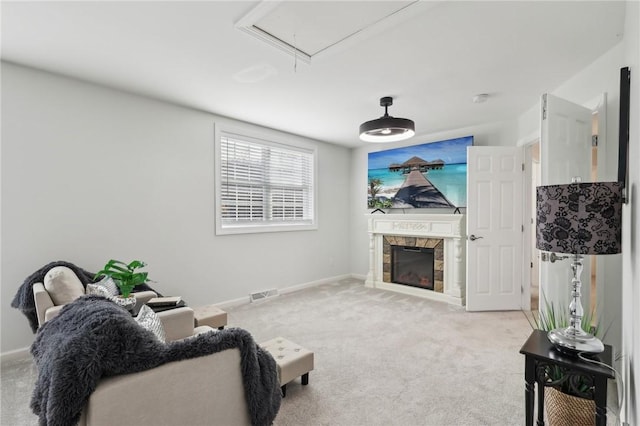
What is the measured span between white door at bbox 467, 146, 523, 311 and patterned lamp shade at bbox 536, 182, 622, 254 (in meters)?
2.69

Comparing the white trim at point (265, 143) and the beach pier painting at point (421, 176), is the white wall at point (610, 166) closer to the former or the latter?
the beach pier painting at point (421, 176)

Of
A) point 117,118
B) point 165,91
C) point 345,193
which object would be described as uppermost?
point 165,91

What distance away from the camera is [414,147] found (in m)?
4.98

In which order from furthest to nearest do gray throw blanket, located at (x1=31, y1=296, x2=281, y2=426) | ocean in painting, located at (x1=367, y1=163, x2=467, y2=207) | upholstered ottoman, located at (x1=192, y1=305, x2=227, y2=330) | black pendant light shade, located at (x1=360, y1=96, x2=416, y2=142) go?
1. ocean in painting, located at (x1=367, y1=163, x2=467, y2=207)
2. black pendant light shade, located at (x1=360, y1=96, x2=416, y2=142)
3. upholstered ottoman, located at (x1=192, y1=305, x2=227, y2=330)
4. gray throw blanket, located at (x1=31, y1=296, x2=281, y2=426)

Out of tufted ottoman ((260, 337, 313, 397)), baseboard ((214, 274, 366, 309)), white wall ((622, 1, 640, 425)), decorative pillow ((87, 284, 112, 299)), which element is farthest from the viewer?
baseboard ((214, 274, 366, 309))

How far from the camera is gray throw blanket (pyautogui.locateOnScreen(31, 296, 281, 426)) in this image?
1053 mm

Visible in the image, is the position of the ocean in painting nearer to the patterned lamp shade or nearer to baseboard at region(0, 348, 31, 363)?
the patterned lamp shade

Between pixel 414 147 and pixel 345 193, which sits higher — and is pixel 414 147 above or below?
above

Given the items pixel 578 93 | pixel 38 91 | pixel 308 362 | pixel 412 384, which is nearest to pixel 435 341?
pixel 412 384

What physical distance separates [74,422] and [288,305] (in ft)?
10.4

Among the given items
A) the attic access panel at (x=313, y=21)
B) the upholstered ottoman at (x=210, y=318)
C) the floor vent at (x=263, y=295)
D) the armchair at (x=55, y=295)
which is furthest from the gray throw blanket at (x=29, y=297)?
the attic access panel at (x=313, y=21)

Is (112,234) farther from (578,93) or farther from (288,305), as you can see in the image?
(578,93)

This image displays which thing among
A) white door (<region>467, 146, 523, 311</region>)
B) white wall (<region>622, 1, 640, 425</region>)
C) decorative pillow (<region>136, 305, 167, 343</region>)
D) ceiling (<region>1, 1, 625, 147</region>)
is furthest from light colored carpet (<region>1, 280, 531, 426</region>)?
ceiling (<region>1, 1, 625, 147</region>)

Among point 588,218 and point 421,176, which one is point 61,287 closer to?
point 588,218
